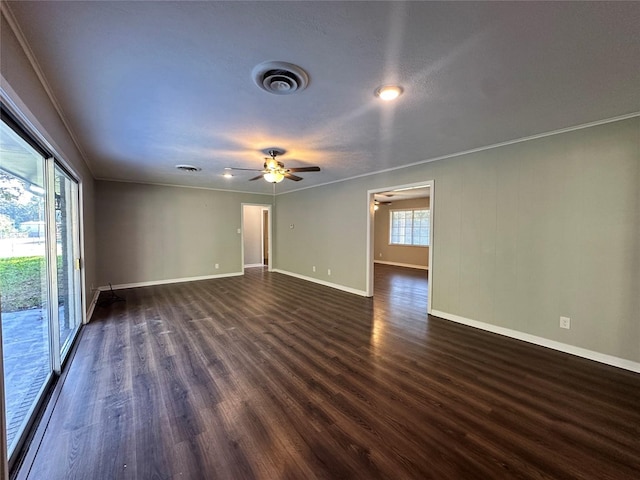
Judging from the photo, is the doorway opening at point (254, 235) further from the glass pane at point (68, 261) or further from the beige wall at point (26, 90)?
the beige wall at point (26, 90)

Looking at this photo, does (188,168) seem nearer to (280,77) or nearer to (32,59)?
(32,59)

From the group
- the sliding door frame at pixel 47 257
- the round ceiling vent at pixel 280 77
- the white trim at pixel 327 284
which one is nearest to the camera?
the sliding door frame at pixel 47 257

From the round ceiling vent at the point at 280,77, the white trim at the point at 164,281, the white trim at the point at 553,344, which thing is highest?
the round ceiling vent at the point at 280,77

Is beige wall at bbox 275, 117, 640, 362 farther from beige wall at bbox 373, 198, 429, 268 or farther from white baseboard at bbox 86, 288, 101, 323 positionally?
white baseboard at bbox 86, 288, 101, 323

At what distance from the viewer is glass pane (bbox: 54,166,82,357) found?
2902 mm

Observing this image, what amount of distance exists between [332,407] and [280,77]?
8.15 feet

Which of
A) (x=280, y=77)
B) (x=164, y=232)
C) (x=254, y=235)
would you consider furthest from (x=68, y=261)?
(x=254, y=235)

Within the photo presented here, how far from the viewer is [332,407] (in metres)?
2.03

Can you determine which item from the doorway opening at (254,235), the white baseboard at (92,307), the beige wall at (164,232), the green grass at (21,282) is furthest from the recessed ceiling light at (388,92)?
the doorway opening at (254,235)

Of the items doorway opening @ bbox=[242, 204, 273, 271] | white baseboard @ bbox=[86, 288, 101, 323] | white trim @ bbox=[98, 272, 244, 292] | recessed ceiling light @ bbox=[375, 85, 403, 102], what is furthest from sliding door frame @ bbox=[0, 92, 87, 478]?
doorway opening @ bbox=[242, 204, 273, 271]

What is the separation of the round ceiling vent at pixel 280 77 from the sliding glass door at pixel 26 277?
57.5 inches

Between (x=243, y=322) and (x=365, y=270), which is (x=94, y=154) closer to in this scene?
(x=243, y=322)

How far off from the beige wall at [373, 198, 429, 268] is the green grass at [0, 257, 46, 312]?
7.52 metres

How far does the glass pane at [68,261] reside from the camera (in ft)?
9.52
